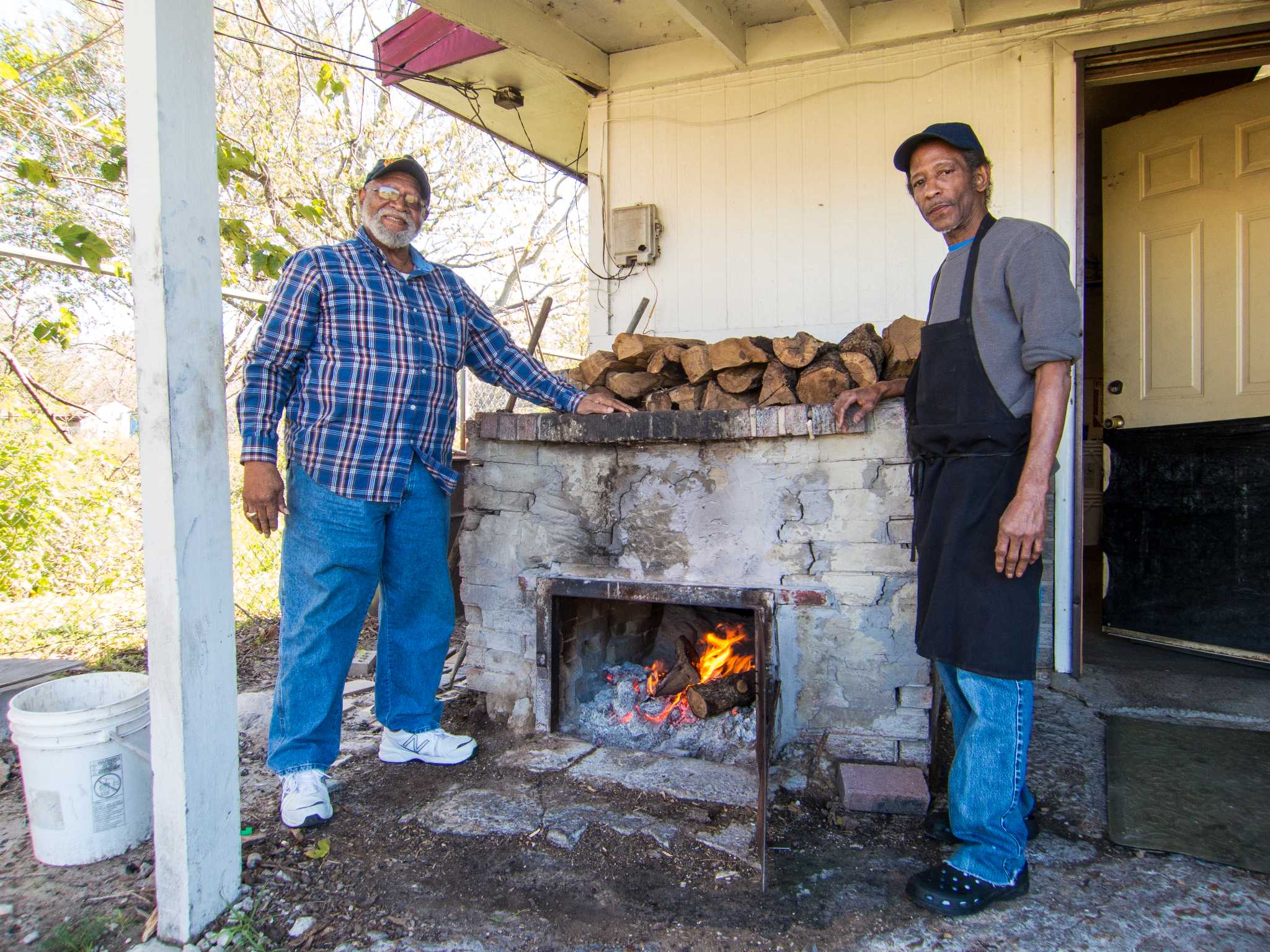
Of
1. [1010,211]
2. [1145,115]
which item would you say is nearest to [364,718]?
[1010,211]

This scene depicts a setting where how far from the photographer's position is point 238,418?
2.53 m

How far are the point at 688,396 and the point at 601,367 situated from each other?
448 millimetres

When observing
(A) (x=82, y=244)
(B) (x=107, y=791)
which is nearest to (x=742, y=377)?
(B) (x=107, y=791)

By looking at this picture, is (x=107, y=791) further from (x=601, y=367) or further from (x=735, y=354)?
(x=735, y=354)

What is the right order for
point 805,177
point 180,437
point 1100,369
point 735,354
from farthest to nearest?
point 1100,369 → point 805,177 → point 735,354 → point 180,437

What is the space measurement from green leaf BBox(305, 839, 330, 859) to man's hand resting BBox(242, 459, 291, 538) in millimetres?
956

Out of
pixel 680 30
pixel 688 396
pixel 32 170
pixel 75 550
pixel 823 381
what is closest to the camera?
pixel 823 381

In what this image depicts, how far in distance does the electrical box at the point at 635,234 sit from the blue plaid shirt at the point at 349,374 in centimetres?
175

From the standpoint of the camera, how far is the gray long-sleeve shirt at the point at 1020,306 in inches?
74.4

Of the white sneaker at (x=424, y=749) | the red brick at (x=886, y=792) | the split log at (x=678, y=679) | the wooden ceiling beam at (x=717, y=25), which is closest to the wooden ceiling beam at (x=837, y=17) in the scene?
the wooden ceiling beam at (x=717, y=25)

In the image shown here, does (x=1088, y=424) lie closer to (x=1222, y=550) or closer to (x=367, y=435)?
(x=1222, y=550)

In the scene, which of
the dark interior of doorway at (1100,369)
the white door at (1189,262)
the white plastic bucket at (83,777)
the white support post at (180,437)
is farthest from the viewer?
the white door at (1189,262)

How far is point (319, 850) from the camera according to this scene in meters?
2.35

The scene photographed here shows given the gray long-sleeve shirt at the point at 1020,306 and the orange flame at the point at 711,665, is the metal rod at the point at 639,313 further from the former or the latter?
the gray long-sleeve shirt at the point at 1020,306
